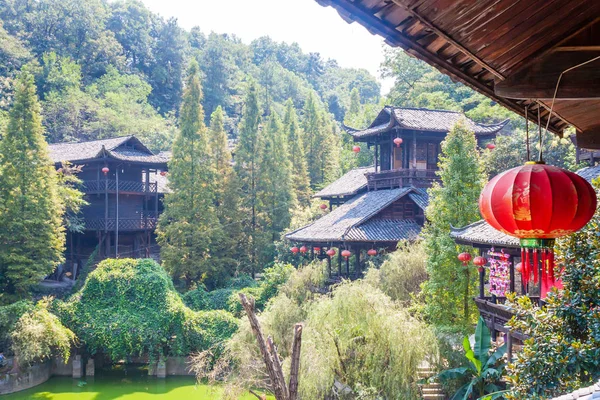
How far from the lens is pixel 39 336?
14.3 m

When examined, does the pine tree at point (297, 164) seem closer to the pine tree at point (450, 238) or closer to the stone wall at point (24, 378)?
the stone wall at point (24, 378)

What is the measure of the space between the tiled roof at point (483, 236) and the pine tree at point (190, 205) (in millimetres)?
10641

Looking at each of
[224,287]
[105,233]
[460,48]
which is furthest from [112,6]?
[460,48]

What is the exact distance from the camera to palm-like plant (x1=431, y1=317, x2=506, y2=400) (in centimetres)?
874

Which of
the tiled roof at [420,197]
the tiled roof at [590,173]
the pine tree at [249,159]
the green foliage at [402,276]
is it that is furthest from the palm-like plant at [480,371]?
the pine tree at [249,159]

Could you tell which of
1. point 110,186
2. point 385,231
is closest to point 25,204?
point 110,186

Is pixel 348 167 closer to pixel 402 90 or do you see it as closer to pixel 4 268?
pixel 402 90

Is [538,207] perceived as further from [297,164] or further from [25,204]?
[297,164]

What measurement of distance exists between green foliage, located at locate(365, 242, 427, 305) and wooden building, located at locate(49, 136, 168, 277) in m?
11.0

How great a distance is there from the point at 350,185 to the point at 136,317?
9.08m

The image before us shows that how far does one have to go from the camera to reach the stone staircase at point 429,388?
31.3 ft

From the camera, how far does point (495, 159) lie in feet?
62.9

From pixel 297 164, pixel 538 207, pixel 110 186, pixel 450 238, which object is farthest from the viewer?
pixel 297 164

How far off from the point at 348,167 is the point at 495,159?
11332mm
